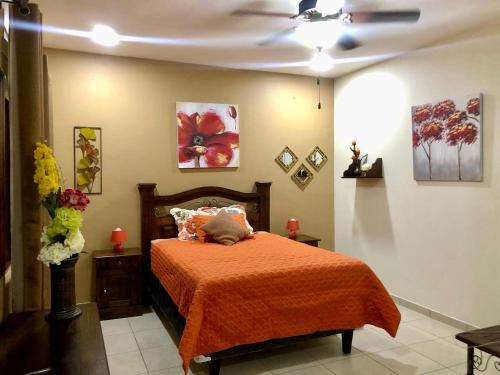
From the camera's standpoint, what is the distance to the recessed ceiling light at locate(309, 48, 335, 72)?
14.2ft

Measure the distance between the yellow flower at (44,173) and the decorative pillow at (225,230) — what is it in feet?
7.65

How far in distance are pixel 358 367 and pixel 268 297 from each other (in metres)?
0.90

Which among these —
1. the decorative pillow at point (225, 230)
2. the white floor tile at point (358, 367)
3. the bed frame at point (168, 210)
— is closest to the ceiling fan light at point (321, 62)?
the bed frame at point (168, 210)

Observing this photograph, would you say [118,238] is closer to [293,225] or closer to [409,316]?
[293,225]

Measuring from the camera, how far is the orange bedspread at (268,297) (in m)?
2.69

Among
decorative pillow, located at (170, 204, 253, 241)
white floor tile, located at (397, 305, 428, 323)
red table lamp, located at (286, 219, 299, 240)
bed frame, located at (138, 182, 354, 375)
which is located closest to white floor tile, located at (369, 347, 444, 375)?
bed frame, located at (138, 182, 354, 375)

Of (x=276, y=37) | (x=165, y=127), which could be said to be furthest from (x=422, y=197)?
(x=165, y=127)

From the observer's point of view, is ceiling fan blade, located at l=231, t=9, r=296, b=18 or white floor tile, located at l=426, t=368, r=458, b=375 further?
ceiling fan blade, located at l=231, t=9, r=296, b=18

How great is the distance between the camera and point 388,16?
2.96 m

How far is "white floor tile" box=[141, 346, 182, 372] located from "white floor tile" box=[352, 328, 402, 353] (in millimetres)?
1483

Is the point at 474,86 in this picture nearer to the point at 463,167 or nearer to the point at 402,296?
the point at 463,167

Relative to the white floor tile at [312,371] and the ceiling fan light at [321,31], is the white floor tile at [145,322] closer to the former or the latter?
the white floor tile at [312,371]

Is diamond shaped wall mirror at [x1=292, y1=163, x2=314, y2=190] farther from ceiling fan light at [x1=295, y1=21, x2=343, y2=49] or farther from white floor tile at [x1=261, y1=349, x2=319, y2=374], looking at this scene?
white floor tile at [x1=261, y1=349, x2=319, y2=374]

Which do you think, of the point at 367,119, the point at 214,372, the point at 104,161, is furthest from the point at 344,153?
the point at 214,372
